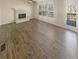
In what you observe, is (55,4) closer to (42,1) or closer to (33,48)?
(42,1)

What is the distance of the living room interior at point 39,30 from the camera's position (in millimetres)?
2324

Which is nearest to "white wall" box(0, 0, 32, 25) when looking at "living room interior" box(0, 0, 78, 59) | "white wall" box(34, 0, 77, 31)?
"living room interior" box(0, 0, 78, 59)

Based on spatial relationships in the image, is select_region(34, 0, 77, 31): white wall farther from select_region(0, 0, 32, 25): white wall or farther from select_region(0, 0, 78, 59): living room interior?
select_region(0, 0, 32, 25): white wall

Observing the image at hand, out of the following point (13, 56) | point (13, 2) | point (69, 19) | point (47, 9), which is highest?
point (13, 2)

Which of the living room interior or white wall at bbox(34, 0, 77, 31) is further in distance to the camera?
white wall at bbox(34, 0, 77, 31)

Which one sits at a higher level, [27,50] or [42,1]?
[42,1]

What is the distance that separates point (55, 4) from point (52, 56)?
348cm

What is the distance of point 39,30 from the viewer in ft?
14.6

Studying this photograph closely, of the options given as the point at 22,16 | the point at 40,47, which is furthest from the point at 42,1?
the point at 40,47

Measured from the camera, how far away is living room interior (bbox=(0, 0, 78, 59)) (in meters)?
2.32

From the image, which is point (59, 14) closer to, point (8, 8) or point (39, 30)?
point (39, 30)

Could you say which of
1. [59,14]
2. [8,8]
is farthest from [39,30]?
[8,8]

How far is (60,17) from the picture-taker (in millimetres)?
4828

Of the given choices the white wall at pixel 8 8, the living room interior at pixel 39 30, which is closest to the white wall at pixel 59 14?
the living room interior at pixel 39 30
